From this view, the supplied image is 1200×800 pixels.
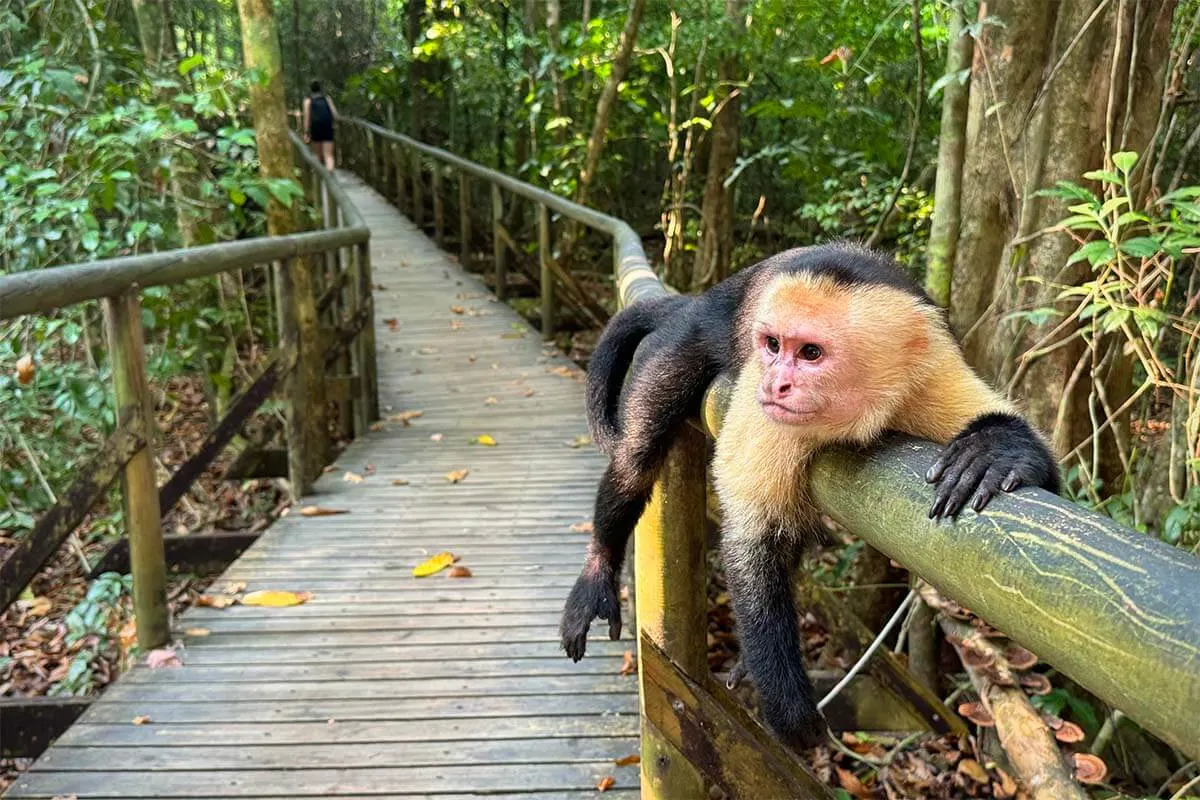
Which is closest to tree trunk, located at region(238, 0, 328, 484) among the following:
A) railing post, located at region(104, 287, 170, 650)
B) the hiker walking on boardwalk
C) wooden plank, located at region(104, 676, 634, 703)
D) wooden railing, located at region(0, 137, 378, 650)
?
wooden railing, located at region(0, 137, 378, 650)

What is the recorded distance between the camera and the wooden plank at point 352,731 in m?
2.63

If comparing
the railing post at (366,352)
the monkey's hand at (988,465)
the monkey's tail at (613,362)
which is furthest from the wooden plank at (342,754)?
the railing post at (366,352)

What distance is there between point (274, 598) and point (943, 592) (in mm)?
3052

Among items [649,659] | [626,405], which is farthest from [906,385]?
[626,405]

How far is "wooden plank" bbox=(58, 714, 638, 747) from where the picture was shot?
2627mm

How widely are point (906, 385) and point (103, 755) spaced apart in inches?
89.0

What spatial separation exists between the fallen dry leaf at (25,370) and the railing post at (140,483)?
109 cm

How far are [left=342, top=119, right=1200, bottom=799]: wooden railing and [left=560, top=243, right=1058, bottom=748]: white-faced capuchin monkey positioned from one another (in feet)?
0.29

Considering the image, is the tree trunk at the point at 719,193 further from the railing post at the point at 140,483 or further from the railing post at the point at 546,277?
the railing post at the point at 140,483

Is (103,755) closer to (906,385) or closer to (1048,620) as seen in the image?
(906,385)

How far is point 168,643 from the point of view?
3.13 metres

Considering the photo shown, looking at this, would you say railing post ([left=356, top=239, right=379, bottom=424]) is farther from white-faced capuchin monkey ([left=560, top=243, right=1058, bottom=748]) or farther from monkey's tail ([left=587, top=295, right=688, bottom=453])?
white-faced capuchin monkey ([left=560, top=243, right=1058, bottom=748])

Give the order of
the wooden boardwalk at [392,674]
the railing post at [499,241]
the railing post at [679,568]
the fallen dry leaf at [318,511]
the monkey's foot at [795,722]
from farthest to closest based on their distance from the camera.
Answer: the railing post at [499,241] → the fallen dry leaf at [318,511] → the wooden boardwalk at [392,674] → the railing post at [679,568] → the monkey's foot at [795,722]

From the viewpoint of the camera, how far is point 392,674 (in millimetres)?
3014
